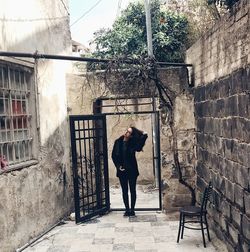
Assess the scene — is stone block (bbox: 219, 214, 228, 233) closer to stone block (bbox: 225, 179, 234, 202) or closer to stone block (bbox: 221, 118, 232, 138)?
stone block (bbox: 225, 179, 234, 202)

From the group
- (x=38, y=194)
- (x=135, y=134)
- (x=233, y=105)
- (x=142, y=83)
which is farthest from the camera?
(x=135, y=134)

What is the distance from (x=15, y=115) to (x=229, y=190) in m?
3.65

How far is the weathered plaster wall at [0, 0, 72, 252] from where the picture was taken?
525 cm

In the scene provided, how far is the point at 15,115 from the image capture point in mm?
5711

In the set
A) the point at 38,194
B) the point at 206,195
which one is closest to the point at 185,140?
the point at 206,195

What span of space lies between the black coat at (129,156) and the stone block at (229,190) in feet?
8.96

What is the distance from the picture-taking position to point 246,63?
3.85 m

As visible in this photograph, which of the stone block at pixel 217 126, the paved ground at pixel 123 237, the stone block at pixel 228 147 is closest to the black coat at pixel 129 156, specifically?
the paved ground at pixel 123 237

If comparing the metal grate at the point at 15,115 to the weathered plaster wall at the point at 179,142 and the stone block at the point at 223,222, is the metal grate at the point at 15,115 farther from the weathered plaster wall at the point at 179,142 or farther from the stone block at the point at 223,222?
the stone block at the point at 223,222

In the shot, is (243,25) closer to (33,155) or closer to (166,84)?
(166,84)

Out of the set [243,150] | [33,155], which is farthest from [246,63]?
[33,155]

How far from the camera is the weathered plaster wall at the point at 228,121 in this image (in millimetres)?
3977

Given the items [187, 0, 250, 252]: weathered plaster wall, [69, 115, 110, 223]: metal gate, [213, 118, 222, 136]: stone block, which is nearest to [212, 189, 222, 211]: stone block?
[187, 0, 250, 252]: weathered plaster wall

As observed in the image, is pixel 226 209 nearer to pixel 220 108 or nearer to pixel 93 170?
pixel 220 108
